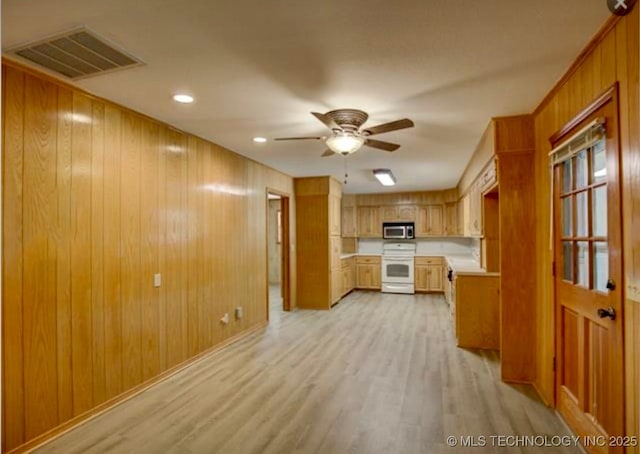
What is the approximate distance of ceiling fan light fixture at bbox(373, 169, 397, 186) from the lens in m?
5.76

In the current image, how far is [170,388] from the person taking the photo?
3211 mm

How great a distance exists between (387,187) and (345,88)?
5.33m

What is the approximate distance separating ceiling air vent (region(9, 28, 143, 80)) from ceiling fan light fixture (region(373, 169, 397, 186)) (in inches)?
162

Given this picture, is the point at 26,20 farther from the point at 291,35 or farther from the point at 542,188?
the point at 542,188

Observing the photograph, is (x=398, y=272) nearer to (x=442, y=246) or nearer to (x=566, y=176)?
(x=442, y=246)

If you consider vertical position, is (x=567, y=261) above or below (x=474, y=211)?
below

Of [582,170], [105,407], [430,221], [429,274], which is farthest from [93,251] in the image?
[430,221]

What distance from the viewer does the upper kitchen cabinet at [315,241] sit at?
21.3 ft

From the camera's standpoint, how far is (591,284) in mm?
2184

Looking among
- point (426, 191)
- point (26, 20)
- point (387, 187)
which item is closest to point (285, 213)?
point (387, 187)

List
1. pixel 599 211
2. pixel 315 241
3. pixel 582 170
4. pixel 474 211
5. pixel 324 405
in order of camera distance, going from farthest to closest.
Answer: pixel 315 241
pixel 474 211
pixel 324 405
pixel 582 170
pixel 599 211

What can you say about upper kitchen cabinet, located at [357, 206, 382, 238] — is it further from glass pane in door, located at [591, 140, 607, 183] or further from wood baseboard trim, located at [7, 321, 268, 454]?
glass pane in door, located at [591, 140, 607, 183]

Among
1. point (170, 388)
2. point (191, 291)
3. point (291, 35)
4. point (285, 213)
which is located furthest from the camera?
point (285, 213)

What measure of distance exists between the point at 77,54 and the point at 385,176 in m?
4.79
